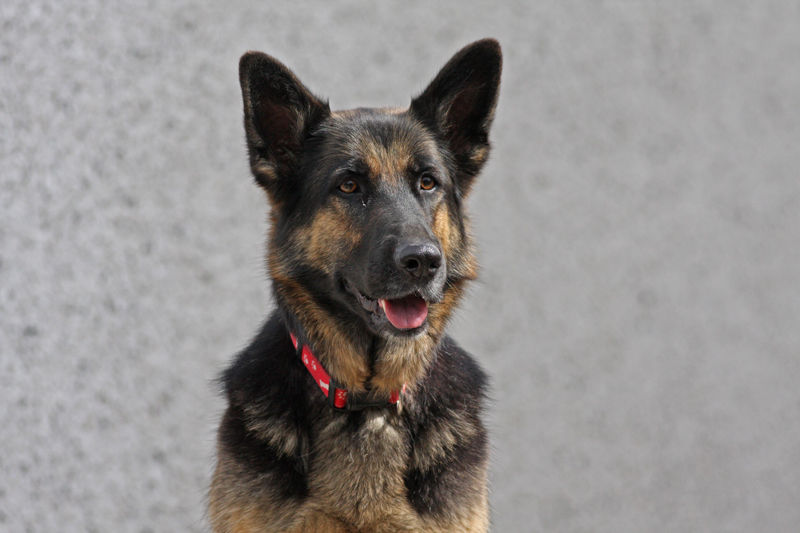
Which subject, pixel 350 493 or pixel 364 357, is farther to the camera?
pixel 364 357

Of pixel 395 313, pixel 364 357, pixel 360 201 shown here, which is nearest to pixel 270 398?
pixel 364 357

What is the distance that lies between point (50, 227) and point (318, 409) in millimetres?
2095

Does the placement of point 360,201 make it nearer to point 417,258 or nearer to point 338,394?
point 417,258

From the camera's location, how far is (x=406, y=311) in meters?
2.17

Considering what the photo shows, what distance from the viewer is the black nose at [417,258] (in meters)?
2.01

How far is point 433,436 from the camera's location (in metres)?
2.31

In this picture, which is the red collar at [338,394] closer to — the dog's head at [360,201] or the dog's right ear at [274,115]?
the dog's head at [360,201]

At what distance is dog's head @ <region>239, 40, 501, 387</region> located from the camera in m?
2.17

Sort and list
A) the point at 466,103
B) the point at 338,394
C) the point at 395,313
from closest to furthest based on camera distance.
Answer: the point at 395,313
the point at 338,394
the point at 466,103

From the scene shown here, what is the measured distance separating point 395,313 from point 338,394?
1.14 ft

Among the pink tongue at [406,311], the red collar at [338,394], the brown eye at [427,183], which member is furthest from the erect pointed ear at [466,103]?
the red collar at [338,394]

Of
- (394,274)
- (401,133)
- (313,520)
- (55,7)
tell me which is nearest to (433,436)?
(313,520)

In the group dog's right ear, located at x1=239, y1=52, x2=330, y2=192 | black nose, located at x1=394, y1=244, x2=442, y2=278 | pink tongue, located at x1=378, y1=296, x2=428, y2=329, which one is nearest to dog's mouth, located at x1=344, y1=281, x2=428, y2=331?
pink tongue, located at x1=378, y1=296, x2=428, y2=329

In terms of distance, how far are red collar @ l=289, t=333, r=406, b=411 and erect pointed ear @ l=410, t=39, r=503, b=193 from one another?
0.82 m
